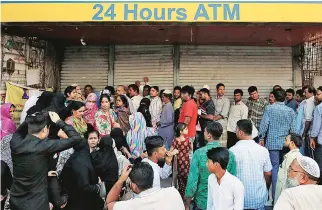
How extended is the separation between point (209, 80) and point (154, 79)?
1.48 m

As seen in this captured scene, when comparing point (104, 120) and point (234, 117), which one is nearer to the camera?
point (104, 120)

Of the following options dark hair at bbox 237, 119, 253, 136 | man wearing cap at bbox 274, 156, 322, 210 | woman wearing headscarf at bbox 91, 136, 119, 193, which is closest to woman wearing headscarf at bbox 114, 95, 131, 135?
woman wearing headscarf at bbox 91, 136, 119, 193

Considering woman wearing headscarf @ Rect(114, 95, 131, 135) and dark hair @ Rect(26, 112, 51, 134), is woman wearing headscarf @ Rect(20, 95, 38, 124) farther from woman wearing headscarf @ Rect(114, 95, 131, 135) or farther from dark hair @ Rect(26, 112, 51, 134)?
dark hair @ Rect(26, 112, 51, 134)

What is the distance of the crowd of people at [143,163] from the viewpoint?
293 cm

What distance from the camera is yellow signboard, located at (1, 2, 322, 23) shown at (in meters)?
6.85

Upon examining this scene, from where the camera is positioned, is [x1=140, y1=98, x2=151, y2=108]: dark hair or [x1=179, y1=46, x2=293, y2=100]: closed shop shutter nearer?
[x1=140, y1=98, x2=151, y2=108]: dark hair

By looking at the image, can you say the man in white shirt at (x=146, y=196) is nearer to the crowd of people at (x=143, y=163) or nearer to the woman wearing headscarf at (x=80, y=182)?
the crowd of people at (x=143, y=163)

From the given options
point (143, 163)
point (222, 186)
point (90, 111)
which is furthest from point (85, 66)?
point (143, 163)

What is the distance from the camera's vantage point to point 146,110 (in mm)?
7938

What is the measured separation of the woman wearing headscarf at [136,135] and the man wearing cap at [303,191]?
382cm

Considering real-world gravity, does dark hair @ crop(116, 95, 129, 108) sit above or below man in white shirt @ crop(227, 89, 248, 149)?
above

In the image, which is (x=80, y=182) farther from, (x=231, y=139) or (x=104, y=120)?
(x=231, y=139)

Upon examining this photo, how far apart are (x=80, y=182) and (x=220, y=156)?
1543mm

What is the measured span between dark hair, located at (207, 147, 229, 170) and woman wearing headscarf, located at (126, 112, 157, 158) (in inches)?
119
